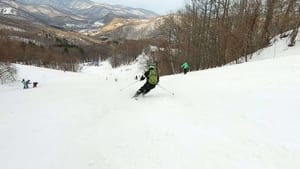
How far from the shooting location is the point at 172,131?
30.5ft

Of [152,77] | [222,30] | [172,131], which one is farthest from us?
[222,30]

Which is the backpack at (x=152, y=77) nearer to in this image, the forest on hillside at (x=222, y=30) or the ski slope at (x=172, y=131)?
the ski slope at (x=172, y=131)

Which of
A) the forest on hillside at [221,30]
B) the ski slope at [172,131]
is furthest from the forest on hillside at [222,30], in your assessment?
the ski slope at [172,131]

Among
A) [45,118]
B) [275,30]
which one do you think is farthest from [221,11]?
[45,118]

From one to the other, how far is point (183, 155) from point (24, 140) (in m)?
5.40

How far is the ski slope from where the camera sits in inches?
291

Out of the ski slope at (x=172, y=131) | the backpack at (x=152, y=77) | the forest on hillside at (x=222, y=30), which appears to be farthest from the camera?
the forest on hillside at (x=222, y=30)

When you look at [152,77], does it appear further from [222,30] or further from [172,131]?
[222,30]

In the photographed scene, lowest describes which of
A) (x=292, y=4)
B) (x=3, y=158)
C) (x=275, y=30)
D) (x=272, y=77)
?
(x=3, y=158)

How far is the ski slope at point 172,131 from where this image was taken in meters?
7.39

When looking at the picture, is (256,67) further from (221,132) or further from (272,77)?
(221,132)

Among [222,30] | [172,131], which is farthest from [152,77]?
[222,30]

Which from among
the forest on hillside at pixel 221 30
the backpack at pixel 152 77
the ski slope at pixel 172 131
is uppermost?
the forest on hillside at pixel 221 30

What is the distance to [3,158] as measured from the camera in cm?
866
